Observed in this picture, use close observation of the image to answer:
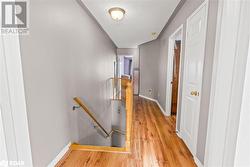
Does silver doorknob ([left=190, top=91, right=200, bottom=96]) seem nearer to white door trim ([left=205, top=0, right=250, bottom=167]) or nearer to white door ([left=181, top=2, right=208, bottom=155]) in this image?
white door ([left=181, top=2, right=208, bottom=155])

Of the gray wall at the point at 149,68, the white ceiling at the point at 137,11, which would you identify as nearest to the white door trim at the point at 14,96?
the white ceiling at the point at 137,11

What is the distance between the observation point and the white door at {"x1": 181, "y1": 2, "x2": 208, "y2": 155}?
1774 millimetres

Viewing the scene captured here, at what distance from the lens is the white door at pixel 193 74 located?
177 cm

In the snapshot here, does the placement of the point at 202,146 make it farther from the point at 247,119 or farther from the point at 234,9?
the point at 234,9

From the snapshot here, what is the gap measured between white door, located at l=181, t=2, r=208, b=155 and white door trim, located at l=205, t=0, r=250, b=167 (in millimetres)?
1420

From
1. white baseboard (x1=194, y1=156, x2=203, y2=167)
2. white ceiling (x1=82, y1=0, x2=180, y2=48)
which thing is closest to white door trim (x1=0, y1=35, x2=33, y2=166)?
white baseboard (x1=194, y1=156, x2=203, y2=167)

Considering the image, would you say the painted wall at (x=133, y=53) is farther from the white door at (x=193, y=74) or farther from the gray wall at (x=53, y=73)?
the white door at (x=193, y=74)

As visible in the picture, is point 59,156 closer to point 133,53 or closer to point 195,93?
point 195,93

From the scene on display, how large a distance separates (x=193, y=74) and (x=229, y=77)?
171 centimetres

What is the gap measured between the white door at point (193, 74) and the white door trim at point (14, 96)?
1.90 metres

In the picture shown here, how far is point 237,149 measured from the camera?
0.44 m

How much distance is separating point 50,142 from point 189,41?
2.48 meters

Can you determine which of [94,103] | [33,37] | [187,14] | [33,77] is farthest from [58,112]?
[187,14]

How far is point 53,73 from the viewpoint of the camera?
1.69 m
